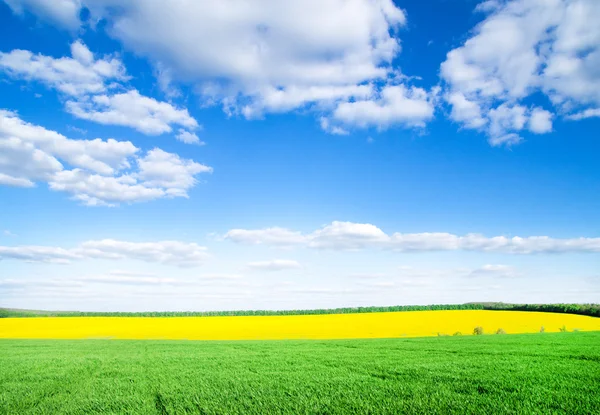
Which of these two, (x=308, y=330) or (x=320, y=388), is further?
(x=308, y=330)

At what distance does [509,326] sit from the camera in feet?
133

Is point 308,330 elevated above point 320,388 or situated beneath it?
situated beneath

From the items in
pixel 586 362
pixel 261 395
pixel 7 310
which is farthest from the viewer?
pixel 7 310

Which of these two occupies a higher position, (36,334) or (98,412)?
(98,412)

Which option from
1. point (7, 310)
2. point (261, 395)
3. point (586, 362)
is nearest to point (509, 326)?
point (586, 362)

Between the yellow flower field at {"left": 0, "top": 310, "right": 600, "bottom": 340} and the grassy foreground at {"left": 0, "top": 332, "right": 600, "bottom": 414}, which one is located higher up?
the grassy foreground at {"left": 0, "top": 332, "right": 600, "bottom": 414}

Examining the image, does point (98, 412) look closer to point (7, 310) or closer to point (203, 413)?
point (203, 413)

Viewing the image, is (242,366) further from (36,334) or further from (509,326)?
(36,334)

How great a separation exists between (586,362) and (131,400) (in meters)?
10.7

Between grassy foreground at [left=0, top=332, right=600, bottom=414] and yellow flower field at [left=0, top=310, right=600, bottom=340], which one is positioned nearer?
grassy foreground at [left=0, top=332, right=600, bottom=414]

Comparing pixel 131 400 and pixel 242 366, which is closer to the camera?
pixel 131 400

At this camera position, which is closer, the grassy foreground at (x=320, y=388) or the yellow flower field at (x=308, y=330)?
the grassy foreground at (x=320, y=388)

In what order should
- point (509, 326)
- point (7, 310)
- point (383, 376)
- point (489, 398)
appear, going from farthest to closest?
point (7, 310), point (509, 326), point (383, 376), point (489, 398)

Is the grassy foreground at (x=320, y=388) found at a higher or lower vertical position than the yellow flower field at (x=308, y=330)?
higher
